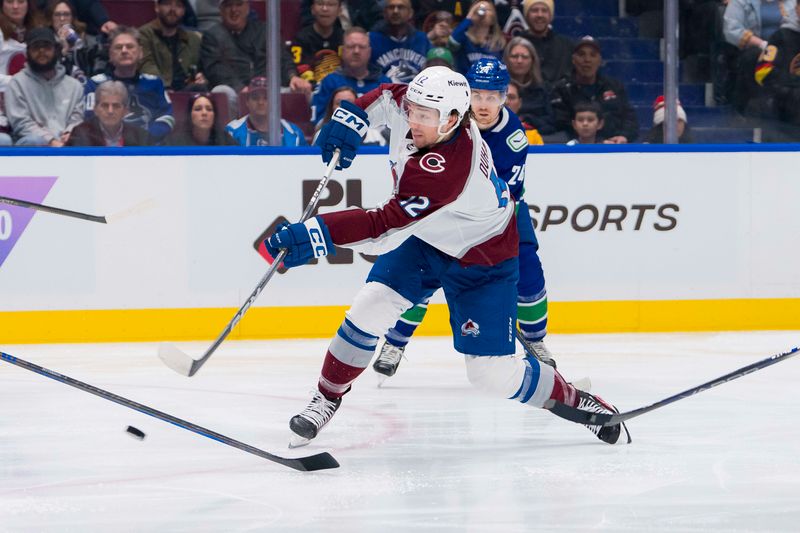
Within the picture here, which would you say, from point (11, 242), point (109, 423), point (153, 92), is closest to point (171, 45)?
point (153, 92)

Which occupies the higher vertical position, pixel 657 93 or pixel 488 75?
pixel 488 75

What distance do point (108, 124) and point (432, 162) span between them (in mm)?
2809

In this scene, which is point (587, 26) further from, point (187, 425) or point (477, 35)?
point (187, 425)

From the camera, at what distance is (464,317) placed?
3.29 metres

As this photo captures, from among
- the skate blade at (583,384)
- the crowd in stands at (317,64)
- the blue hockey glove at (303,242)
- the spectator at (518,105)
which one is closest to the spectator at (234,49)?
the crowd in stands at (317,64)

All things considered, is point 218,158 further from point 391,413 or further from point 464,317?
point 464,317

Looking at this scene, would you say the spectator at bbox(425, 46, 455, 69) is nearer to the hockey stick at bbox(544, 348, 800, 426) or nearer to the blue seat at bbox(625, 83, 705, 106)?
the blue seat at bbox(625, 83, 705, 106)

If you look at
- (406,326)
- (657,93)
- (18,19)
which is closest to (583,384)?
(406,326)

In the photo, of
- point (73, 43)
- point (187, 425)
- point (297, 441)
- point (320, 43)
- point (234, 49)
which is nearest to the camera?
point (187, 425)

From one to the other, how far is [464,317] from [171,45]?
2.75m

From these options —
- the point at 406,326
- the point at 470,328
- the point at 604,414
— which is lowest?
the point at 406,326

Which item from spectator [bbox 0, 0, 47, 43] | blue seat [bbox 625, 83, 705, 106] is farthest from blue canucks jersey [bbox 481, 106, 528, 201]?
spectator [bbox 0, 0, 47, 43]

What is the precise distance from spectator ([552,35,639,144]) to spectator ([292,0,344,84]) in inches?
40.5

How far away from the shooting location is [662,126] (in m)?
5.87
